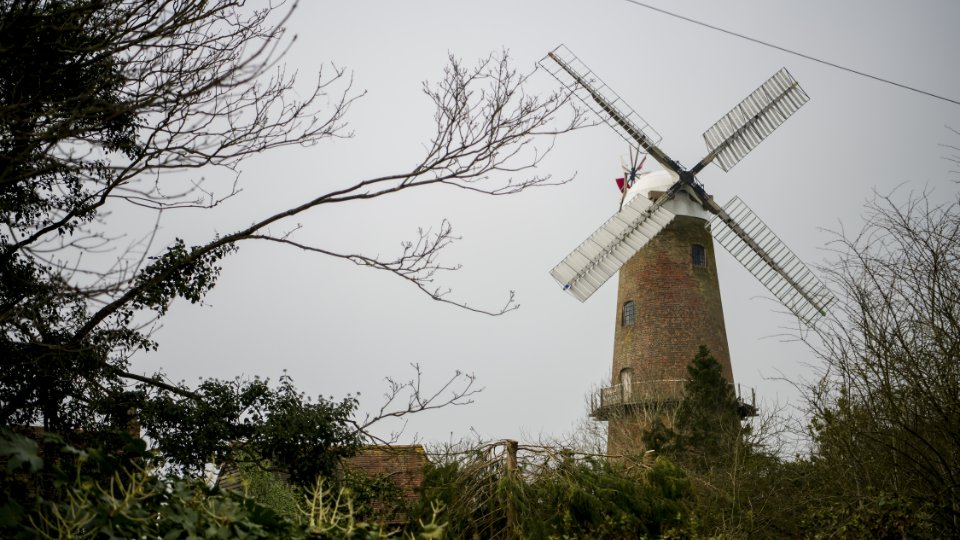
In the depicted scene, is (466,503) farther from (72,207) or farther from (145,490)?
(145,490)

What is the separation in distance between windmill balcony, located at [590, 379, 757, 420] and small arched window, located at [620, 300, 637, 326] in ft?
5.36

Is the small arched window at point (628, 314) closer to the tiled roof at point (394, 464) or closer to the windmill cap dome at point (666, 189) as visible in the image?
the windmill cap dome at point (666, 189)

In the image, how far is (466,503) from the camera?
916cm

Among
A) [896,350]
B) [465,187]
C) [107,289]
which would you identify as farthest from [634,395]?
[107,289]

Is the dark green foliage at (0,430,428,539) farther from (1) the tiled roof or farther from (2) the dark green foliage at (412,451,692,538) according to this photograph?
(1) the tiled roof

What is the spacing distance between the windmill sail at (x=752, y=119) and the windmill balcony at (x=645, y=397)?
6319 millimetres

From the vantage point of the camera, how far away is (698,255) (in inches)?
928

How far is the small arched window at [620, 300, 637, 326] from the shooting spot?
76.4 feet

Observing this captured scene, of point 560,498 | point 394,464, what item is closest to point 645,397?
point 394,464

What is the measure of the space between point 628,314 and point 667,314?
1.25m

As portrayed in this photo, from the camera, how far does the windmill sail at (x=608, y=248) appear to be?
23.2 m

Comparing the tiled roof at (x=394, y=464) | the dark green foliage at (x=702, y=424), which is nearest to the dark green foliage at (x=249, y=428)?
the tiled roof at (x=394, y=464)

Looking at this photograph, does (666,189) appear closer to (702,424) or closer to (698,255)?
(698,255)

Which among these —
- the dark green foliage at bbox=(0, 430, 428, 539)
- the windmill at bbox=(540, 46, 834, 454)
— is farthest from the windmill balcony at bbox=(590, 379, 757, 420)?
the dark green foliage at bbox=(0, 430, 428, 539)
